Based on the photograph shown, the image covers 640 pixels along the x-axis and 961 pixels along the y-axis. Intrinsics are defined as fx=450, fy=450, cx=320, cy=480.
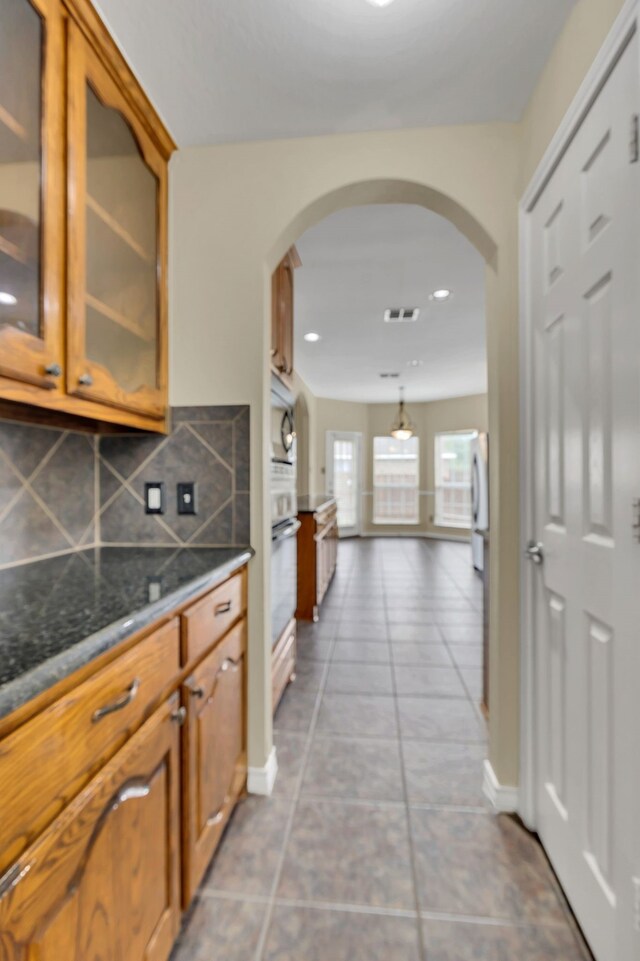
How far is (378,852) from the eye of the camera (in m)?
1.41

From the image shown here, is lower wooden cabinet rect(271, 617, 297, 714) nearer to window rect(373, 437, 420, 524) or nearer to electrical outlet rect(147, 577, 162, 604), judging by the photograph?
electrical outlet rect(147, 577, 162, 604)

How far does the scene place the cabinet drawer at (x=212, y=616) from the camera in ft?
3.74

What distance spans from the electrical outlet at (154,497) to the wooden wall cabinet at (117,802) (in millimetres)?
530

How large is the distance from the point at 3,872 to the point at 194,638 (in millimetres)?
616

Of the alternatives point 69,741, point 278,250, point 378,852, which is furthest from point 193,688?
point 278,250

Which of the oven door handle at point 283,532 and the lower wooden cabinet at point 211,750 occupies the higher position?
the oven door handle at point 283,532

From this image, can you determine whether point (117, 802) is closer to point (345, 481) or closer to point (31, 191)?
point (31, 191)

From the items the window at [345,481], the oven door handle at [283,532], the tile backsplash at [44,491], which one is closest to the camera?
the tile backsplash at [44,491]

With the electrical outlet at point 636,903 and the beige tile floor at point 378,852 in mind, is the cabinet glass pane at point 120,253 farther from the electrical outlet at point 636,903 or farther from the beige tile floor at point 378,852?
the electrical outlet at point 636,903

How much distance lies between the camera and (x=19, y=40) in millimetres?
997

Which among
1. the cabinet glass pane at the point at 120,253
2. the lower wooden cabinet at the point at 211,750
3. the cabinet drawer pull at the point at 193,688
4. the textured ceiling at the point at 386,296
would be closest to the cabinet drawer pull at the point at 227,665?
the lower wooden cabinet at the point at 211,750

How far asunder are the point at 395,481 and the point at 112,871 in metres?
8.41

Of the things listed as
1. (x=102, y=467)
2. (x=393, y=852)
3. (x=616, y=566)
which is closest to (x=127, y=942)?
(x=393, y=852)

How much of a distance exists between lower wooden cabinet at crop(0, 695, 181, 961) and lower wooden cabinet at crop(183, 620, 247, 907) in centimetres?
6
